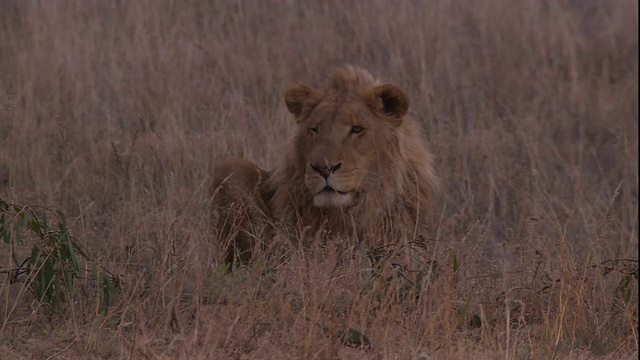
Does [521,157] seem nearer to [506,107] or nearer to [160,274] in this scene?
[506,107]

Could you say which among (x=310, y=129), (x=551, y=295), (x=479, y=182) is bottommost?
(x=479, y=182)

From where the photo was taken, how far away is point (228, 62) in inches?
430

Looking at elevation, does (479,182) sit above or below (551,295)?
below

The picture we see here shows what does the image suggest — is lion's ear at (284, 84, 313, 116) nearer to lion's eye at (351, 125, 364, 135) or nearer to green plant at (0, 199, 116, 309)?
lion's eye at (351, 125, 364, 135)

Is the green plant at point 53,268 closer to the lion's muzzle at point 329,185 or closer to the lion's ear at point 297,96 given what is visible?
the lion's muzzle at point 329,185

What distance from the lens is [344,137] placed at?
6.40m

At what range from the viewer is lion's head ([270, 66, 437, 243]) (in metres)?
6.29

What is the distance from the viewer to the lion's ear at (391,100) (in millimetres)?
6566

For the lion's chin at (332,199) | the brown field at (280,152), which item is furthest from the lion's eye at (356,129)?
the brown field at (280,152)

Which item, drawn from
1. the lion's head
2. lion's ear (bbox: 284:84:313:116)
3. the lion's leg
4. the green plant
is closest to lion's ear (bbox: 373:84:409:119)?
the lion's head

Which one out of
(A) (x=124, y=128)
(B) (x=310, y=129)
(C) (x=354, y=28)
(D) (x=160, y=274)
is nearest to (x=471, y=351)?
(D) (x=160, y=274)

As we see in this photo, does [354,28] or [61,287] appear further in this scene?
[354,28]

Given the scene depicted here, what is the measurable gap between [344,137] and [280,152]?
91cm

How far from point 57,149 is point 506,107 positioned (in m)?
3.99
